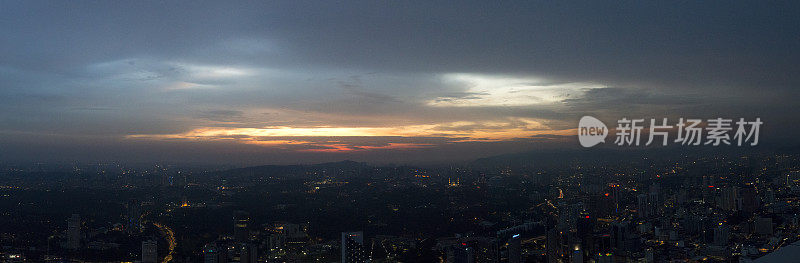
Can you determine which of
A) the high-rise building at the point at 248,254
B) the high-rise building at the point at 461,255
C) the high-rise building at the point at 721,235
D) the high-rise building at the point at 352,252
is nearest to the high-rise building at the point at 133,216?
the high-rise building at the point at 248,254

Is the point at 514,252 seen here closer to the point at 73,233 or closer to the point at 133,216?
the point at 73,233

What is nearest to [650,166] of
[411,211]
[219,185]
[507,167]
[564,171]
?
[564,171]

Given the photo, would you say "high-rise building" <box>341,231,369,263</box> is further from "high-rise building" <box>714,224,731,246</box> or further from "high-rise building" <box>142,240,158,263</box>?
"high-rise building" <box>714,224,731,246</box>

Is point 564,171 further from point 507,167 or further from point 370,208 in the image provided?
point 370,208

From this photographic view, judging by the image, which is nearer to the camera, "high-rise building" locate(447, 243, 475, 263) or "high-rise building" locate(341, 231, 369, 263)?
"high-rise building" locate(447, 243, 475, 263)

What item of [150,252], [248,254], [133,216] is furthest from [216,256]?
[133,216]

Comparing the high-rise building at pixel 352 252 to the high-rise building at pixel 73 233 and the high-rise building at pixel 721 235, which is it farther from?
the high-rise building at pixel 721 235

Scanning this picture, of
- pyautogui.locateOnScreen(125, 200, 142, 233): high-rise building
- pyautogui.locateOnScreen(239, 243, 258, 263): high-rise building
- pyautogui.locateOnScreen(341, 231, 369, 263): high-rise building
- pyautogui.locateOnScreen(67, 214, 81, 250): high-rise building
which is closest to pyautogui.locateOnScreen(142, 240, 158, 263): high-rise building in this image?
pyautogui.locateOnScreen(239, 243, 258, 263): high-rise building
